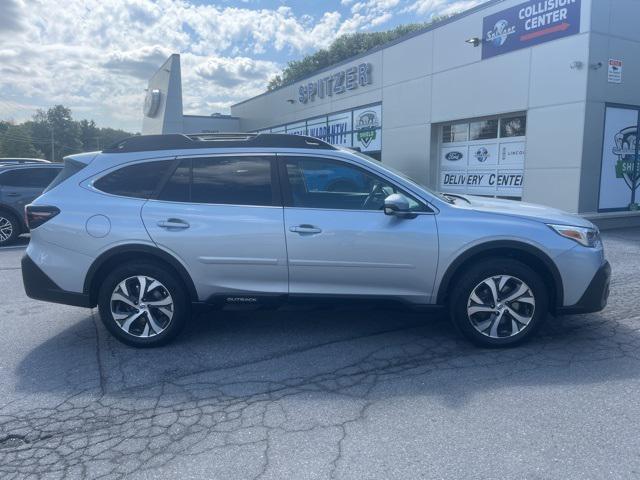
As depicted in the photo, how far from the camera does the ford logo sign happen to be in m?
15.4

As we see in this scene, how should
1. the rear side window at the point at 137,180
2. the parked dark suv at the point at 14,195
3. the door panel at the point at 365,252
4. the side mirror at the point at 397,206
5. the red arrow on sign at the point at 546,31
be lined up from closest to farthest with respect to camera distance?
the side mirror at the point at 397,206 < the door panel at the point at 365,252 < the rear side window at the point at 137,180 < the parked dark suv at the point at 14,195 < the red arrow on sign at the point at 546,31

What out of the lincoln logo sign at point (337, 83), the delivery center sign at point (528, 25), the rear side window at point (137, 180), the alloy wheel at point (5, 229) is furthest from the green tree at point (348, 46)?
the rear side window at point (137, 180)

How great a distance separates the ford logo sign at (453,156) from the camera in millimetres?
15371

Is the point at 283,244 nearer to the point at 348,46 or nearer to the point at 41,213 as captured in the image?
the point at 41,213

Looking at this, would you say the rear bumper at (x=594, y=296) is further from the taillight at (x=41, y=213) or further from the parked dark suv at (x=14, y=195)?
the parked dark suv at (x=14, y=195)

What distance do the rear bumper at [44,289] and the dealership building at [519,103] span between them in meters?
11.1

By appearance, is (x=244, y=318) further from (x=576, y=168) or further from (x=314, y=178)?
(x=576, y=168)

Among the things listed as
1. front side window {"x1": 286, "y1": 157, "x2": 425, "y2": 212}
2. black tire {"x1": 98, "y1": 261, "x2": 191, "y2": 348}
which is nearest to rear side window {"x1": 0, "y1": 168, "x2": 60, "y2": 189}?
black tire {"x1": 98, "y1": 261, "x2": 191, "y2": 348}

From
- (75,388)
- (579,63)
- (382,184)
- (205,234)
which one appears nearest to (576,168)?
(579,63)

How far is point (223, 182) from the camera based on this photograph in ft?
14.0

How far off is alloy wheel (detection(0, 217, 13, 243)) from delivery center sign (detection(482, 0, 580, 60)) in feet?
41.8

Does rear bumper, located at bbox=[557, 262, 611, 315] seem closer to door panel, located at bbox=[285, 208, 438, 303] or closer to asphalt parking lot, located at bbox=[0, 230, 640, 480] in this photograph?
asphalt parking lot, located at bbox=[0, 230, 640, 480]

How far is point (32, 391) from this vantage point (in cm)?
357

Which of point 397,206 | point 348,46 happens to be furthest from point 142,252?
point 348,46
